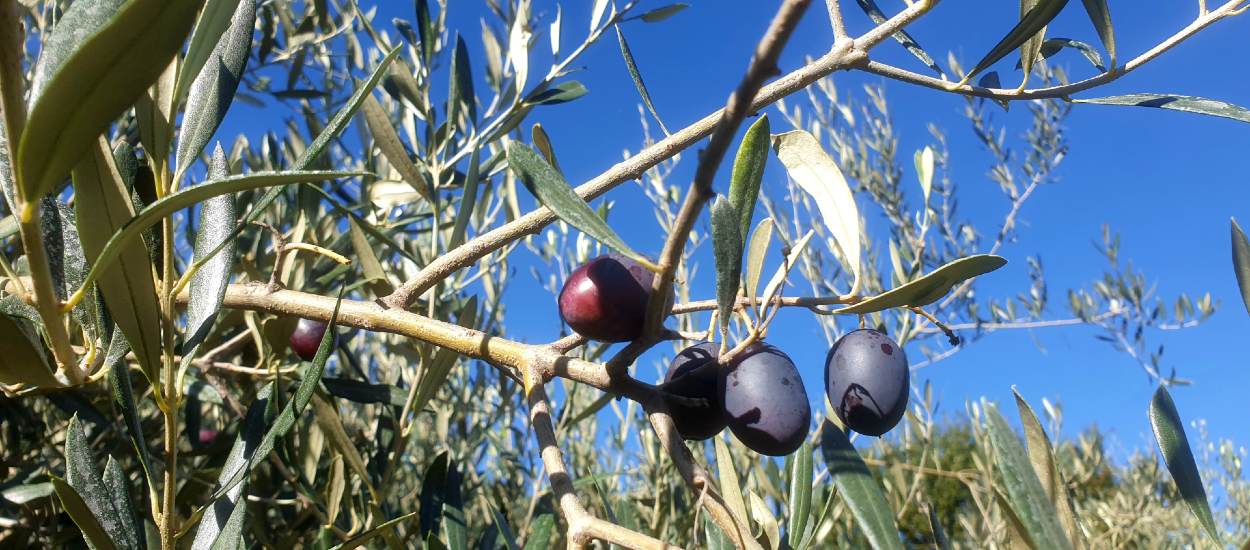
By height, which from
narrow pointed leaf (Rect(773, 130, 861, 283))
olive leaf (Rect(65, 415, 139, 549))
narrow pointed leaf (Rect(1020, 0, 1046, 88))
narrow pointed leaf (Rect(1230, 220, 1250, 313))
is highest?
narrow pointed leaf (Rect(1020, 0, 1046, 88))

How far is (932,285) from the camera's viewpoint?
2.43ft

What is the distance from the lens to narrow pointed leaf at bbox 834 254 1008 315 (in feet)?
2.38

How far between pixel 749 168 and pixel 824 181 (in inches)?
7.7

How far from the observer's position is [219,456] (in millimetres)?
1549

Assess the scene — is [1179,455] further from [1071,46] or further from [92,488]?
[92,488]

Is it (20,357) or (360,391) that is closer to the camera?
(20,357)

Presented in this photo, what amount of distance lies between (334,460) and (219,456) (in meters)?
0.39

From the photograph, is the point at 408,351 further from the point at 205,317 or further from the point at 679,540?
the point at 205,317

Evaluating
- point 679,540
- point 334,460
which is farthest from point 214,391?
point 679,540

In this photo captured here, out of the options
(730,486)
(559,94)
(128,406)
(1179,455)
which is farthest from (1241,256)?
(559,94)

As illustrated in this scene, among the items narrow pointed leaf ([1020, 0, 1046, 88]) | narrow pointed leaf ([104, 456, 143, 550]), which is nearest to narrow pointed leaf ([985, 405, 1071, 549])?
narrow pointed leaf ([1020, 0, 1046, 88])

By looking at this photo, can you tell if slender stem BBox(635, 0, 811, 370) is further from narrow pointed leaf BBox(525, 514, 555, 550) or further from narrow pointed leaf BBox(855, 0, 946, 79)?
narrow pointed leaf BBox(855, 0, 946, 79)

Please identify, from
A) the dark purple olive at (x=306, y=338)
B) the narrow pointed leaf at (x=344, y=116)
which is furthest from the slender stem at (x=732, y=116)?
the dark purple olive at (x=306, y=338)

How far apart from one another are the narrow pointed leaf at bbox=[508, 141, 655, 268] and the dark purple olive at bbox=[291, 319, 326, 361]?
35.2 inches
